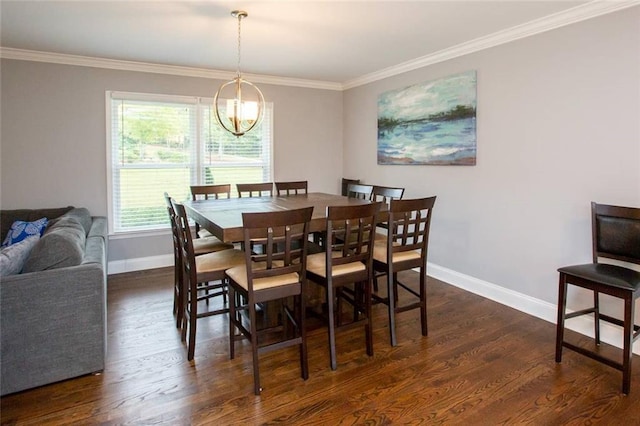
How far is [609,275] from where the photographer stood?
2.38m

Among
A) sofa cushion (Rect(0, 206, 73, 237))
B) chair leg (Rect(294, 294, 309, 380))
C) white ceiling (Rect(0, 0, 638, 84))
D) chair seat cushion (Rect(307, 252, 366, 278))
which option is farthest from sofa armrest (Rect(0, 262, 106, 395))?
sofa cushion (Rect(0, 206, 73, 237))

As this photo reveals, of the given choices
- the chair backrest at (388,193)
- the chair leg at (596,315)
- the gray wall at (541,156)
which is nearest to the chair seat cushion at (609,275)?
the chair leg at (596,315)

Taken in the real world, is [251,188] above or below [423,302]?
above

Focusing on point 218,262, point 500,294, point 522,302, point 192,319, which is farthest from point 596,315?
point 192,319

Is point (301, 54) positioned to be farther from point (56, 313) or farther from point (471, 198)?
point (56, 313)

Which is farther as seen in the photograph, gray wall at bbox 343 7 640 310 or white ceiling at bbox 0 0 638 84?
white ceiling at bbox 0 0 638 84

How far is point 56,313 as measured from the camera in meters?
2.21

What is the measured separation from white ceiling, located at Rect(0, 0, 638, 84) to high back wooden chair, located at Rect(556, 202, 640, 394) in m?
1.45

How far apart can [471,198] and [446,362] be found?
1.84m

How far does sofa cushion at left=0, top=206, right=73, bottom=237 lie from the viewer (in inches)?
147

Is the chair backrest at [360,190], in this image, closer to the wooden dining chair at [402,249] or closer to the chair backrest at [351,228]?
the wooden dining chair at [402,249]

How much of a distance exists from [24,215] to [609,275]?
4883mm

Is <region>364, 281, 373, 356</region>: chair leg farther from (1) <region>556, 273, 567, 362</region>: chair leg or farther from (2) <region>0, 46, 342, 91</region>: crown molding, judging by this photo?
(2) <region>0, 46, 342, 91</region>: crown molding

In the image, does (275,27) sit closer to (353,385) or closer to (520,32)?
(520,32)
